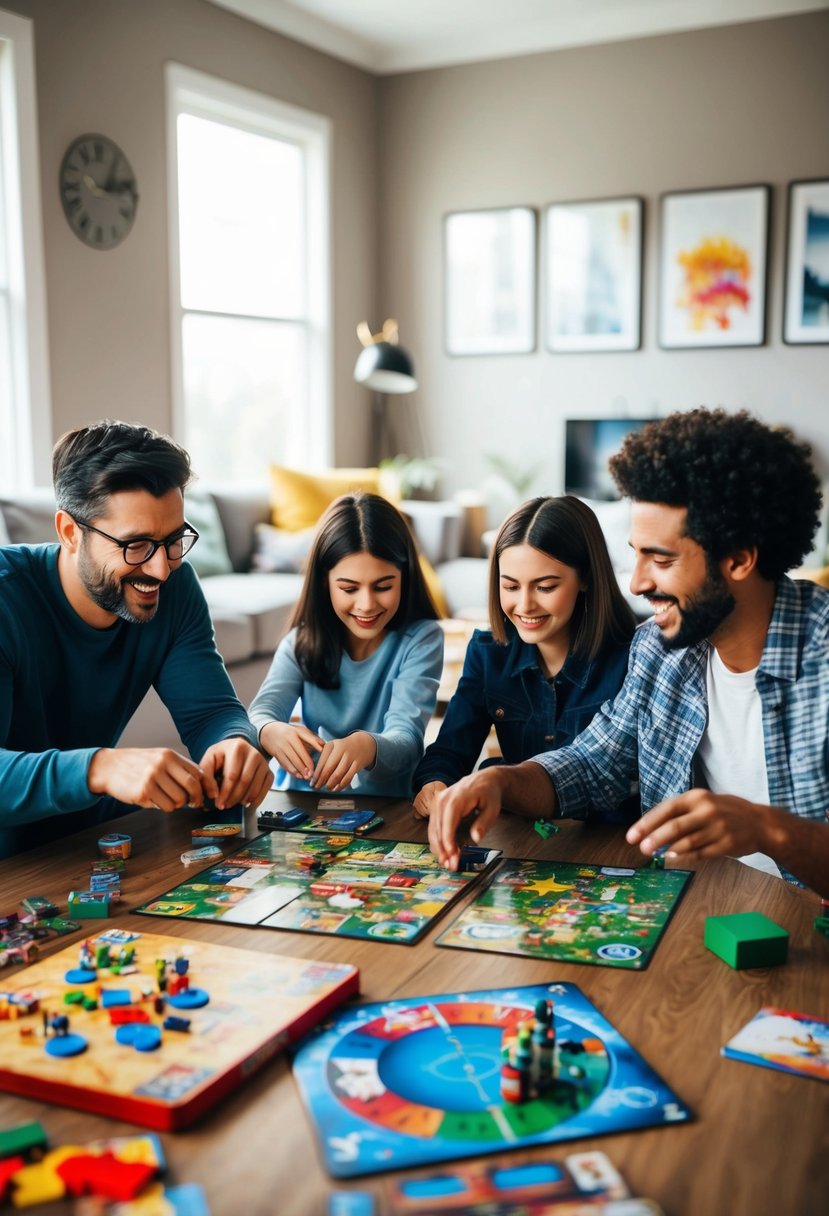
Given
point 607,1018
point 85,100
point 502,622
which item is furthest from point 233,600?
point 607,1018

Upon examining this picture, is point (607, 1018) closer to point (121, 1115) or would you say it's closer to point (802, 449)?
point (121, 1115)

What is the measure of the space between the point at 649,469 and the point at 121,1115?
1.08m

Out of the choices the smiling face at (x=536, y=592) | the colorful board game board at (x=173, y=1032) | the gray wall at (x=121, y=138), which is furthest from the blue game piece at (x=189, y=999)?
the gray wall at (x=121, y=138)

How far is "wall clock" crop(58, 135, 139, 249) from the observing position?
175 inches

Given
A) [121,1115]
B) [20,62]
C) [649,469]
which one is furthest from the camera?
[20,62]

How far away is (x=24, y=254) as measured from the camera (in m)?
4.26

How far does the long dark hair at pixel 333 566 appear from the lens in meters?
2.15

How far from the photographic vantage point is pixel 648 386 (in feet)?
19.8

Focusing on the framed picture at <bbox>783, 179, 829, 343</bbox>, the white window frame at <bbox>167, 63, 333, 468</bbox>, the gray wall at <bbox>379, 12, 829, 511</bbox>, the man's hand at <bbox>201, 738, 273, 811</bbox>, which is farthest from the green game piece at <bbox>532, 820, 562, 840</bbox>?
the framed picture at <bbox>783, 179, 829, 343</bbox>

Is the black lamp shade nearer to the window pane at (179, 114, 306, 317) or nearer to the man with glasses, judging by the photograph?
the window pane at (179, 114, 306, 317)

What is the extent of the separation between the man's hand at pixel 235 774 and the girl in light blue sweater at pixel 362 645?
48 centimetres

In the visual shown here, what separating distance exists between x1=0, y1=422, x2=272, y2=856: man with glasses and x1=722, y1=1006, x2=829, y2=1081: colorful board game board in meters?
0.77

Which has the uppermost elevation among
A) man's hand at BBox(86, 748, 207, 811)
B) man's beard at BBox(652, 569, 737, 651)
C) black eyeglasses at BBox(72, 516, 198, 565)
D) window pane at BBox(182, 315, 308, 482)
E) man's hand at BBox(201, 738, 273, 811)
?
window pane at BBox(182, 315, 308, 482)

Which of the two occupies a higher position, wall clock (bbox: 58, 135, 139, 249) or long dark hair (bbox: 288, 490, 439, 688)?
wall clock (bbox: 58, 135, 139, 249)
